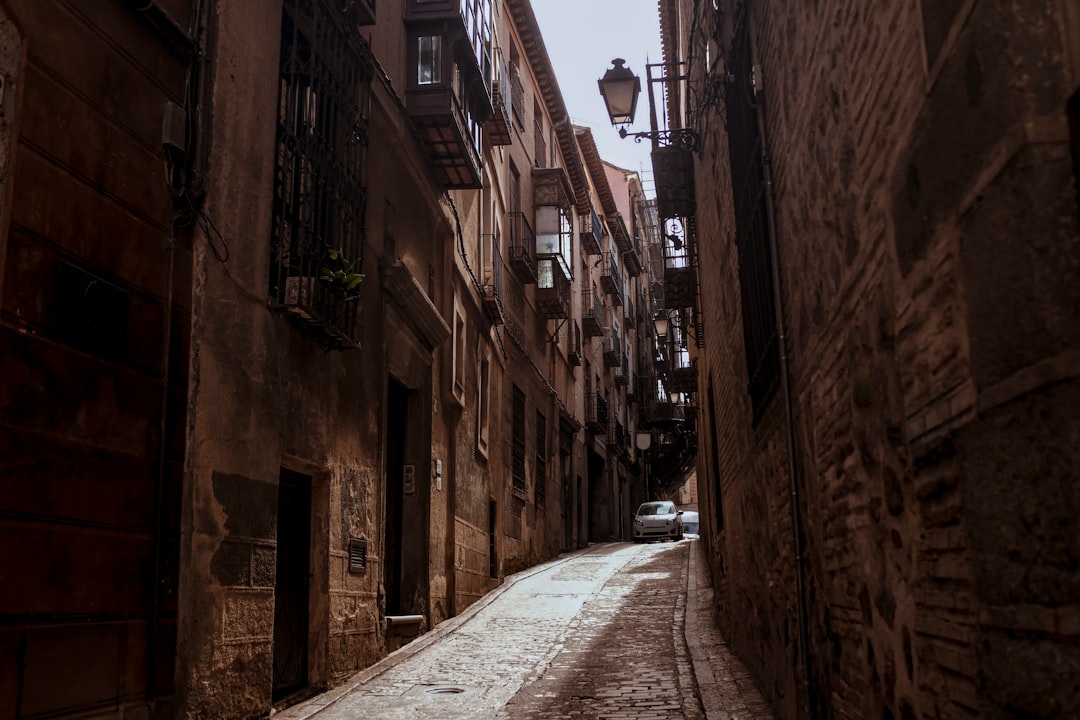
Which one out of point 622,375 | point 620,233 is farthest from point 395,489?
point 622,375

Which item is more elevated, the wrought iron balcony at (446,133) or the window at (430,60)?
the window at (430,60)

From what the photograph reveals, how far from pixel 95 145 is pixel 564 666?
6.88 m

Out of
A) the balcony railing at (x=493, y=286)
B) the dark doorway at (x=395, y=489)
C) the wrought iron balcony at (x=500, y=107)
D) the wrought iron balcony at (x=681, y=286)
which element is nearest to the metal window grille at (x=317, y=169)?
the dark doorway at (x=395, y=489)

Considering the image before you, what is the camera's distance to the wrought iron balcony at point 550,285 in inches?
917

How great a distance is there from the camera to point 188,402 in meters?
6.46

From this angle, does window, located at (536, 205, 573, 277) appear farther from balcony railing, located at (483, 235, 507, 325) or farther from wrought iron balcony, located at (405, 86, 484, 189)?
wrought iron balcony, located at (405, 86, 484, 189)

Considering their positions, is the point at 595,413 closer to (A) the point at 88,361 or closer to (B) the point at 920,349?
(A) the point at 88,361

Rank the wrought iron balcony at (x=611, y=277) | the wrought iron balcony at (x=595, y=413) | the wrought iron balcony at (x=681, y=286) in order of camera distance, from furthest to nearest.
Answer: the wrought iron balcony at (x=611, y=277)
the wrought iron balcony at (x=595, y=413)
the wrought iron balcony at (x=681, y=286)

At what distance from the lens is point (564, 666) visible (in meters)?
10.2

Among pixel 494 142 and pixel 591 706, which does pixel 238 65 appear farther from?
pixel 494 142

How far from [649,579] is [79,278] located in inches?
552

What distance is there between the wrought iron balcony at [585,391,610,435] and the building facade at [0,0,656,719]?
52.2ft

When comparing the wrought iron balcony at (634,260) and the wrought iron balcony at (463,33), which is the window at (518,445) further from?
the wrought iron balcony at (634,260)

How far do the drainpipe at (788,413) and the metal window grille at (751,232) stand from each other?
188mm
